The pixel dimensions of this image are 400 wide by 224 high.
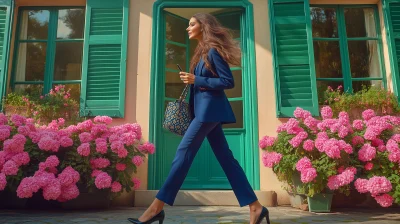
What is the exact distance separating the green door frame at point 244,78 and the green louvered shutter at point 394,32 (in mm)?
1905

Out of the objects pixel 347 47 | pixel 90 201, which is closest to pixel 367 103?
pixel 347 47

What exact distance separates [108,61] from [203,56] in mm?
2525

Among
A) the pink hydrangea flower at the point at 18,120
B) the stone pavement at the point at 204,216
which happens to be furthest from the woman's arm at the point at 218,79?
the pink hydrangea flower at the point at 18,120

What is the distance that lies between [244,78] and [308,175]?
1792 mm

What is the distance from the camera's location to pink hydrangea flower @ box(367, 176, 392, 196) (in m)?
3.33

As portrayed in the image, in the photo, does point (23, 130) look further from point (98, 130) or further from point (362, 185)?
point (362, 185)

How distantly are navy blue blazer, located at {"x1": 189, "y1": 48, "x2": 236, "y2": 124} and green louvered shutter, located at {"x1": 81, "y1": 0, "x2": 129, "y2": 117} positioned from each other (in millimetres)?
2259

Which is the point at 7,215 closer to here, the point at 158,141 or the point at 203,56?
the point at 158,141

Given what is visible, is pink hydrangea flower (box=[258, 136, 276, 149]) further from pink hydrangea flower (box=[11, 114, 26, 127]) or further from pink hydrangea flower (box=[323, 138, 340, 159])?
pink hydrangea flower (box=[11, 114, 26, 127])

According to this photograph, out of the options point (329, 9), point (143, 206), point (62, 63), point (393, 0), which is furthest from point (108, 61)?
point (393, 0)

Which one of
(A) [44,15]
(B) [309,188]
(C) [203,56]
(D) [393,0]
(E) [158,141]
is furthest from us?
(A) [44,15]

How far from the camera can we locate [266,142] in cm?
411

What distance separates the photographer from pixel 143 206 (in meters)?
4.16

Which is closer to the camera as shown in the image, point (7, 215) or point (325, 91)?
point (7, 215)
